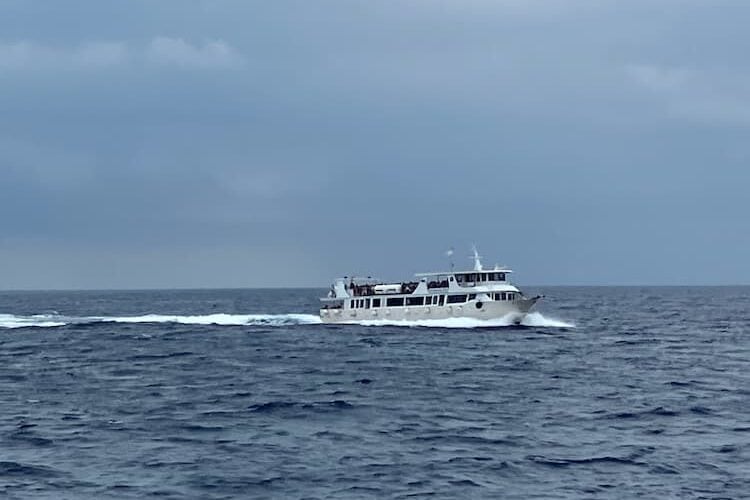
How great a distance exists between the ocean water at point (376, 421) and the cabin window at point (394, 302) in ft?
71.3

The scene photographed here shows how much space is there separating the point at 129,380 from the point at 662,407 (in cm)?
2874

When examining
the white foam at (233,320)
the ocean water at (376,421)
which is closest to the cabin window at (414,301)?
the white foam at (233,320)

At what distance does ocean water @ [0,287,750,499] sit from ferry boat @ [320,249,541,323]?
49.8 feet

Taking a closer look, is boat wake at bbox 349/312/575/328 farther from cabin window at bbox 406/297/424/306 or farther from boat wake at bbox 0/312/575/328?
cabin window at bbox 406/297/424/306

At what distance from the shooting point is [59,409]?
41656 millimetres

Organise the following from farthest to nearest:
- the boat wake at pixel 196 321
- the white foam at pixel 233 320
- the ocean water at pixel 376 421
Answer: the white foam at pixel 233 320 → the boat wake at pixel 196 321 → the ocean water at pixel 376 421

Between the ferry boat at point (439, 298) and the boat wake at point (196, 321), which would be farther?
the boat wake at point (196, 321)

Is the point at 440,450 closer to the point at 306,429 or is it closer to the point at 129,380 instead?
the point at 306,429

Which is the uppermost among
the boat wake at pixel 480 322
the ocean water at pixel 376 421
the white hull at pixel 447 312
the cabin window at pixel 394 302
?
the cabin window at pixel 394 302

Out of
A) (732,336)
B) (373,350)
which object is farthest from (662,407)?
(732,336)

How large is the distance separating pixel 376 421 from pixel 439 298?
5547 cm

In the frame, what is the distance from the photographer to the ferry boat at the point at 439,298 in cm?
9025

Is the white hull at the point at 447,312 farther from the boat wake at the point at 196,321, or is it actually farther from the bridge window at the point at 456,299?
the boat wake at the point at 196,321

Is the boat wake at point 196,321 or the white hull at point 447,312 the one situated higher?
the white hull at point 447,312
